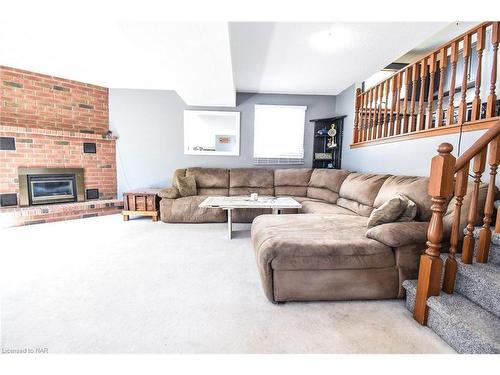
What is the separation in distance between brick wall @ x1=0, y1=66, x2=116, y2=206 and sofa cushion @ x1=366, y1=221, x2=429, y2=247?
446 cm

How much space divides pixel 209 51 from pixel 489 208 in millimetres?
2396

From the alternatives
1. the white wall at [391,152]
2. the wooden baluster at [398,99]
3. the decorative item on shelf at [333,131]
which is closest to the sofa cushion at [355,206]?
the white wall at [391,152]

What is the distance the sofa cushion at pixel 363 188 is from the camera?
2.62 metres

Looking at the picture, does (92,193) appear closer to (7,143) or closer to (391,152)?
(7,143)

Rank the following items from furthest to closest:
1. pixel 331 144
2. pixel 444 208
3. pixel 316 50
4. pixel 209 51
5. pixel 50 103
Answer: pixel 331 144
pixel 50 103
pixel 316 50
pixel 209 51
pixel 444 208

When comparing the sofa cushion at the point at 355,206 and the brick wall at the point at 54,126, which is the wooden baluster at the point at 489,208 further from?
the brick wall at the point at 54,126

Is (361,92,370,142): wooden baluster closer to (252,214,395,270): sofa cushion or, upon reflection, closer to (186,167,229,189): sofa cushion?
(186,167,229,189): sofa cushion

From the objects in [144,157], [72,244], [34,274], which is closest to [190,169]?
[144,157]

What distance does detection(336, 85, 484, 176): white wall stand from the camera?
2.22 metres

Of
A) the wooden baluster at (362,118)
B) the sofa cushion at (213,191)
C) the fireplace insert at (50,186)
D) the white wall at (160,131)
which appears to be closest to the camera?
the fireplace insert at (50,186)

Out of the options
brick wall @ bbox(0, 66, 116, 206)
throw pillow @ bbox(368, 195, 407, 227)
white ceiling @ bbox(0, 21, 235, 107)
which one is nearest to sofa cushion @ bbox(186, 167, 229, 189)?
white ceiling @ bbox(0, 21, 235, 107)

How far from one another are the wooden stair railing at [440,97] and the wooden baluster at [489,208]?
0.65m

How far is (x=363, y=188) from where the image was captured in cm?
277

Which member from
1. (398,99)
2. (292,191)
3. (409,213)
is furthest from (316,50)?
(292,191)
